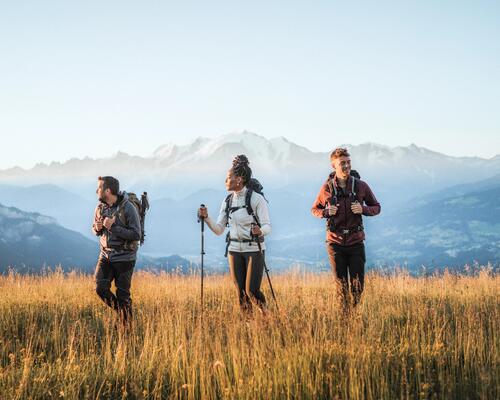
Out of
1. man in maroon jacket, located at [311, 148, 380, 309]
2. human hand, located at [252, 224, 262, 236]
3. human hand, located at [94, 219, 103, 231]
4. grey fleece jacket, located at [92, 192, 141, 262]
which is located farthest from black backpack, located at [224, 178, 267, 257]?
human hand, located at [94, 219, 103, 231]

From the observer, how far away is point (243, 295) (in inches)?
291

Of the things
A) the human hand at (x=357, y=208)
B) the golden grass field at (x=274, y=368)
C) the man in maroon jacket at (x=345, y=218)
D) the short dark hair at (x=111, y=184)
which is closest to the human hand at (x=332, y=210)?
the man in maroon jacket at (x=345, y=218)

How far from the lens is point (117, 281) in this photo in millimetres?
7547

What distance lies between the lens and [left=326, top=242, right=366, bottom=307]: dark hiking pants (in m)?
7.53

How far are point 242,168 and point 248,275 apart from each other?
4.66ft

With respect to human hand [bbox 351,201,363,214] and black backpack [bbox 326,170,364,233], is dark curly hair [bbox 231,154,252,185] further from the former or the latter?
human hand [bbox 351,201,363,214]

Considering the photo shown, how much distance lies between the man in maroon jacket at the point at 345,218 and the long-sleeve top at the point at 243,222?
0.87 m

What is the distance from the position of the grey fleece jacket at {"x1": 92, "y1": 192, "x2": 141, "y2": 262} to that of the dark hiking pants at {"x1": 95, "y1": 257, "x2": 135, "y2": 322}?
102 mm

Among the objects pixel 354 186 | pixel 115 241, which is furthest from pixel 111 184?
pixel 354 186

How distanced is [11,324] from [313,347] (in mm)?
5064

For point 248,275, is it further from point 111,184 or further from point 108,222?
point 111,184

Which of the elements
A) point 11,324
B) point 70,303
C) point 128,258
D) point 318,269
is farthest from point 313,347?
point 318,269

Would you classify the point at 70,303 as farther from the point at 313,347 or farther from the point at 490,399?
the point at 490,399

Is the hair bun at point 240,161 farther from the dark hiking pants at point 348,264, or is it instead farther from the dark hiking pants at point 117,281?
the dark hiking pants at point 117,281
